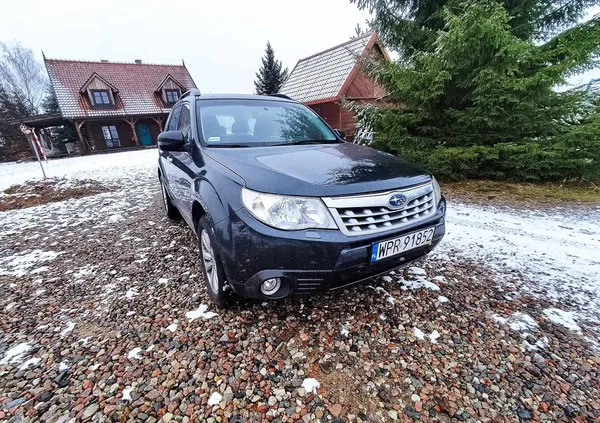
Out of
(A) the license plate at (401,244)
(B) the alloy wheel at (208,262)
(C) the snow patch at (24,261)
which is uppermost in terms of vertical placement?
(A) the license plate at (401,244)

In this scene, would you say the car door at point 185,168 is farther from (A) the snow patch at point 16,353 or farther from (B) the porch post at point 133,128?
(B) the porch post at point 133,128

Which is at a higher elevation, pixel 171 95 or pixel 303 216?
pixel 171 95

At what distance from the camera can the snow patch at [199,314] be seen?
2230mm

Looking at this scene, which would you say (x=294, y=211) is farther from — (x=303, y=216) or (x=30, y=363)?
(x=30, y=363)

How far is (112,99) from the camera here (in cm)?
2178

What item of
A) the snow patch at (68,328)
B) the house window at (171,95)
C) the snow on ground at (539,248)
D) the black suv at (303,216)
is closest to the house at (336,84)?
the snow on ground at (539,248)

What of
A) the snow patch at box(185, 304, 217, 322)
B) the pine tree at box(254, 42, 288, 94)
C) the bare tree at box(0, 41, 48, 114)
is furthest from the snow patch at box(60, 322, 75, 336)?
the bare tree at box(0, 41, 48, 114)

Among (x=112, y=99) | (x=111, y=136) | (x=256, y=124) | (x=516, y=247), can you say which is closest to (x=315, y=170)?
(x=256, y=124)

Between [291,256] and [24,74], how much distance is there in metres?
46.3

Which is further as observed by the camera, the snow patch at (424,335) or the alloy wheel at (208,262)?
the alloy wheel at (208,262)

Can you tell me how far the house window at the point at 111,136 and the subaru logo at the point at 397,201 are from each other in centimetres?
2639

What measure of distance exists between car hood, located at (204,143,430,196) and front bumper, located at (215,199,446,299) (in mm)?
253

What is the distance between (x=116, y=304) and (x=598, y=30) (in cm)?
792

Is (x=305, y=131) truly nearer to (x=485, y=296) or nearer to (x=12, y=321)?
(x=485, y=296)
